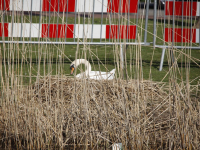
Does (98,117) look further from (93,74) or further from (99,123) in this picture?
(93,74)

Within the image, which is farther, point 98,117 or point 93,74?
point 93,74

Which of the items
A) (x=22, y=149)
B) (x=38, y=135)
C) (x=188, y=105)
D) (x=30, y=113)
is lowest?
(x=22, y=149)

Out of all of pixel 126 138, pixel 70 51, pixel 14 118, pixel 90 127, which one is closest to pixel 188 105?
pixel 126 138

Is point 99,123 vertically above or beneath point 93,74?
beneath

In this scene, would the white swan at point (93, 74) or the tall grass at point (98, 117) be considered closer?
the tall grass at point (98, 117)

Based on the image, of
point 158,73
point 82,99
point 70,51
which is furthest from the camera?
point 70,51

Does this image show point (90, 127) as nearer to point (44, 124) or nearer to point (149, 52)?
point (44, 124)

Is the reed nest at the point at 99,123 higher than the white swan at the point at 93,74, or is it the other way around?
the white swan at the point at 93,74

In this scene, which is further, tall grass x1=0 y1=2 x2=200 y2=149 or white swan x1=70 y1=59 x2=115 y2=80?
white swan x1=70 y1=59 x2=115 y2=80

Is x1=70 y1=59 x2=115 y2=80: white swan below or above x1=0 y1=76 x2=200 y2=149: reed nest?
above

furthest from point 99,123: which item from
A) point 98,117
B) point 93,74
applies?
point 93,74

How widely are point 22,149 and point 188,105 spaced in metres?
1.20

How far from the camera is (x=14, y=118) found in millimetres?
2029

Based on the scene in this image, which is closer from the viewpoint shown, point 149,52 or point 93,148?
point 93,148
